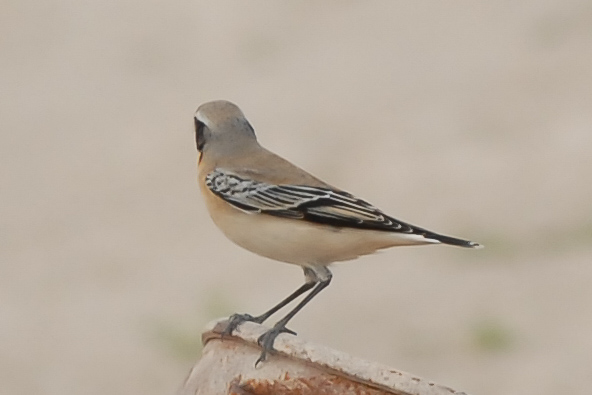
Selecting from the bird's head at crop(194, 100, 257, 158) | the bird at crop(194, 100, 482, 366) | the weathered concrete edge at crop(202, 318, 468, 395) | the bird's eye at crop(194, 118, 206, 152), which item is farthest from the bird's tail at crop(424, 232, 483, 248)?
the weathered concrete edge at crop(202, 318, 468, 395)

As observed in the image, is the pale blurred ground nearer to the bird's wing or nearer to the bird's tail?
the bird's wing

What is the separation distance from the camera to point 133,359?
8.45 m

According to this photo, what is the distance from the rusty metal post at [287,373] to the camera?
2713 mm

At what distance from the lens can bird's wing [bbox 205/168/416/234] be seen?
4242 mm

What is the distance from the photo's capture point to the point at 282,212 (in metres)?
4.34

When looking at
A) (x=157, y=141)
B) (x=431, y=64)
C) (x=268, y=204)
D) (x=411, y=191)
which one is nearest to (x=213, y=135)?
(x=268, y=204)

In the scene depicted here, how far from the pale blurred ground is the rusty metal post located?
16.8 feet

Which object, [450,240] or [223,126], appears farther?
[223,126]

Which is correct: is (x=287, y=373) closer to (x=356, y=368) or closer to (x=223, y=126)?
(x=356, y=368)

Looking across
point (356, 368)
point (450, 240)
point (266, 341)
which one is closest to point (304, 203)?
point (450, 240)

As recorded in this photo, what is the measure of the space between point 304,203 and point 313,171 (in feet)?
19.6

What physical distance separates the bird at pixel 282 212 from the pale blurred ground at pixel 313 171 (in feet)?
12.4

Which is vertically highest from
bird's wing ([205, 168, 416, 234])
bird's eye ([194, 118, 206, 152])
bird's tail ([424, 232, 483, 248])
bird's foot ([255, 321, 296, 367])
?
bird's eye ([194, 118, 206, 152])

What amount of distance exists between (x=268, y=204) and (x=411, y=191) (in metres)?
5.98
